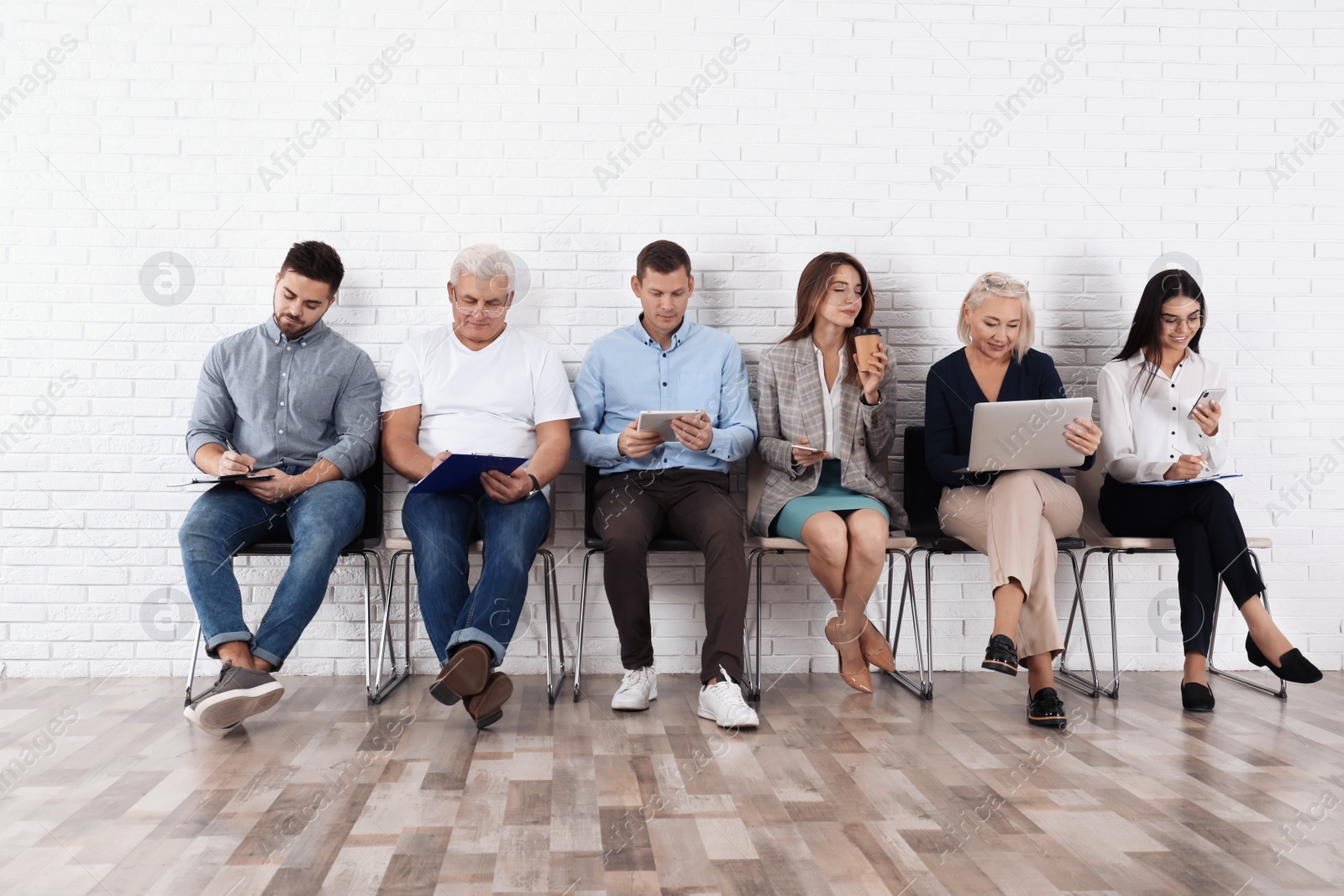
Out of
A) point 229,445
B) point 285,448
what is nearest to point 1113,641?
point 285,448

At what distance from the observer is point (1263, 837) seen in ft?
5.81

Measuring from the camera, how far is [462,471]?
262cm

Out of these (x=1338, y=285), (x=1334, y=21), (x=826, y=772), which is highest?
(x=1334, y=21)

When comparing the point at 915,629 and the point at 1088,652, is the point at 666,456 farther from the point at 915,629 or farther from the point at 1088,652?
the point at 1088,652

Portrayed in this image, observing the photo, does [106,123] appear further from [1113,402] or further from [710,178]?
[1113,402]

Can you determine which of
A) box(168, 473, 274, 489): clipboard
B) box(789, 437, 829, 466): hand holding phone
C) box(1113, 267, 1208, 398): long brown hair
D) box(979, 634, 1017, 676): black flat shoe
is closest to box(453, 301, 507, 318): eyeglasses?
box(168, 473, 274, 489): clipboard

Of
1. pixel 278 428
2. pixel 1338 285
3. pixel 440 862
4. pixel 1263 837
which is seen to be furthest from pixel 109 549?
pixel 1338 285

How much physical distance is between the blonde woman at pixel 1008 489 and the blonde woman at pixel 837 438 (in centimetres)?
18

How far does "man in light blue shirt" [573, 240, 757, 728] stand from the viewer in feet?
8.98

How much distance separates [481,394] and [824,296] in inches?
46.1

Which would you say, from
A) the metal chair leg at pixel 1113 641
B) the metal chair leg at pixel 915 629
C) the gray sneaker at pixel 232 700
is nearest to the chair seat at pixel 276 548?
the gray sneaker at pixel 232 700

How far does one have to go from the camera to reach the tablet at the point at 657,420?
2.71 metres

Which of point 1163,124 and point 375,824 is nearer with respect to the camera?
point 375,824

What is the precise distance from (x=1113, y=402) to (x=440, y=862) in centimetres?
251
